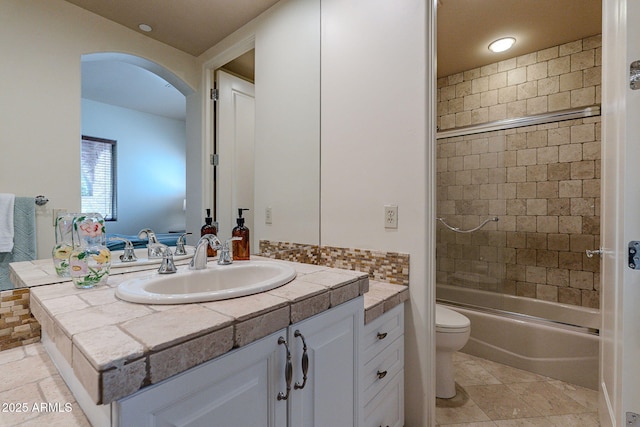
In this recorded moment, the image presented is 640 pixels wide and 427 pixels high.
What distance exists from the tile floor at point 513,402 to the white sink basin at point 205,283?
131 centimetres

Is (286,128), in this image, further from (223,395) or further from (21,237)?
(223,395)

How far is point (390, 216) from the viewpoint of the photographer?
4.88 ft

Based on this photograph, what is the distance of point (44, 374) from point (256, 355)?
550 mm

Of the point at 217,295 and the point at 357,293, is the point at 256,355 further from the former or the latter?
the point at 357,293

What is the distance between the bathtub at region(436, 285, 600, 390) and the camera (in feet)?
6.48

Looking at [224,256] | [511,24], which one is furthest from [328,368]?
[511,24]

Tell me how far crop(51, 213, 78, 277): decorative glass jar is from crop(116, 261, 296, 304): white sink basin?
230 millimetres

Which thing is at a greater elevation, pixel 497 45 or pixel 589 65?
pixel 497 45

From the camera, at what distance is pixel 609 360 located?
1340 mm

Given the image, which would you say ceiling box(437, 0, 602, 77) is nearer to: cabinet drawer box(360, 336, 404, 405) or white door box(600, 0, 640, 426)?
white door box(600, 0, 640, 426)

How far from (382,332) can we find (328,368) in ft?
1.49

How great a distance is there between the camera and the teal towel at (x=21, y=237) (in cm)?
87

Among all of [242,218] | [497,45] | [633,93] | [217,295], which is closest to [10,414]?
[217,295]

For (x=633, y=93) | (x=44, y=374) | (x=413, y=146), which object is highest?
(x=633, y=93)
